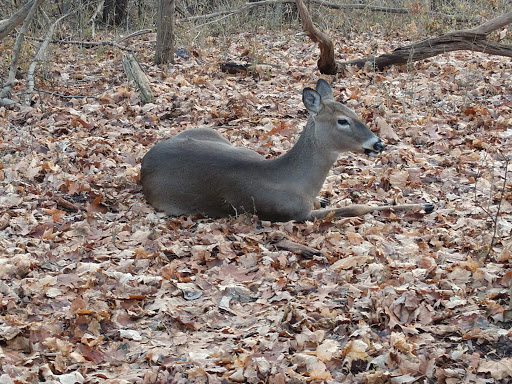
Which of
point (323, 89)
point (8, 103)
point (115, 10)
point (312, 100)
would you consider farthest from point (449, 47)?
point (115, 10)

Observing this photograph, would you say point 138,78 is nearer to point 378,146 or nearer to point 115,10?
point 378,146

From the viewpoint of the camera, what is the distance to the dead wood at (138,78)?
10.5 meters

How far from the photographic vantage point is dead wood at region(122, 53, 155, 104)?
10.5 meters

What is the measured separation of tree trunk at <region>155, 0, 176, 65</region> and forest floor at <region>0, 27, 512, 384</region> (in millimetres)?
1273

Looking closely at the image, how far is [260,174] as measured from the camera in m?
7.00

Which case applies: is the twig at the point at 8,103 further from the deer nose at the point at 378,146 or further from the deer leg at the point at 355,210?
the deer nose at the point at 378,146

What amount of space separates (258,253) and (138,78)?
18.0ft

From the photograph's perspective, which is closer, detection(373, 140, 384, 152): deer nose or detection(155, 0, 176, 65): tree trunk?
detection(373, 140, 384, 152): deer nose

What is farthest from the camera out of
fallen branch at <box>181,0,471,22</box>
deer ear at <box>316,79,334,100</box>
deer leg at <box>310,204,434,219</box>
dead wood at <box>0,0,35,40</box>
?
fallen branch at <box>181,0,471,22</box>

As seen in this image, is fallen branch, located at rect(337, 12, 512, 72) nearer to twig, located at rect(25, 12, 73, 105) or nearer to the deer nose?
the deer nose

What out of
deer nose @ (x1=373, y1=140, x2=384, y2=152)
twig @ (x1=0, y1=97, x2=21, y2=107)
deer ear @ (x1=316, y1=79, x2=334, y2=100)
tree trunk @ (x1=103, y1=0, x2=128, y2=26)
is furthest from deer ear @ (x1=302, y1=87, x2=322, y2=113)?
tree trunk @ (x1=103, y1=0, x2=128, y2=26)

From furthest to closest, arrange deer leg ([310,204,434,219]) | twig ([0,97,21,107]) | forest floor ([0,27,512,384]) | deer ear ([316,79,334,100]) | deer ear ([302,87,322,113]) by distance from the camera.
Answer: twig ([0,97,21,107]) → deer ear ([316,79,334,100]) → deer ear ([302,87,322,113]) → deer leg ([310,204,434,219]) → forest floor ([0,27,512,384])

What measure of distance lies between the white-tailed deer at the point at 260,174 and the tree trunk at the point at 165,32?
205 inches

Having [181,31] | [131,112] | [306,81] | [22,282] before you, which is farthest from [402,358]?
[181,31]
